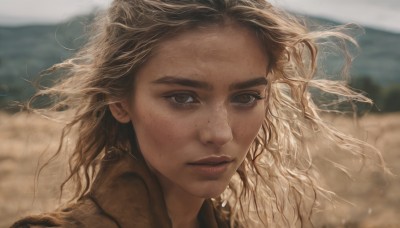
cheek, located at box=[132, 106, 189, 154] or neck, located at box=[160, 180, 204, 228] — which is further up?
cheek, located at box=[132, 106, 189, 154]

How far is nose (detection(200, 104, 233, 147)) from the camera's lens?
2.54 metres

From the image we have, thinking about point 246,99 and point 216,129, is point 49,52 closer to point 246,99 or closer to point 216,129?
point 246,99

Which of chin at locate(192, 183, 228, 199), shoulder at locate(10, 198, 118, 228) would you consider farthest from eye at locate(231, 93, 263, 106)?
shoulder at locate(10, 198, 118, 228)

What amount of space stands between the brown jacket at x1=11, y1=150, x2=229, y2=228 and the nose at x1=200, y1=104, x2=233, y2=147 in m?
0.37

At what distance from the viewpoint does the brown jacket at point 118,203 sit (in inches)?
99.9

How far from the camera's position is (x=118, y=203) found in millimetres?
Result: 2645

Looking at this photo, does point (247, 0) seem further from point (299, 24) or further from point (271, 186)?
point (271, 186)

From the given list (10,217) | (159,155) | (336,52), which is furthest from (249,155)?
(10,217)

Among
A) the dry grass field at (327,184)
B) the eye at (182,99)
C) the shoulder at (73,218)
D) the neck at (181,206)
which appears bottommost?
the dry grass field at (327,184)

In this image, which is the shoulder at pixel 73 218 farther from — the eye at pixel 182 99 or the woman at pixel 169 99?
the eye at pixel 182 99

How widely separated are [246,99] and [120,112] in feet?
1.75

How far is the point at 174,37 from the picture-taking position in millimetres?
2619

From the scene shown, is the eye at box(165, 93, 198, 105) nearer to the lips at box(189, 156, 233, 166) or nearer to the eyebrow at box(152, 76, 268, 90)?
the eyebrow at box(152, 76, 268, 90)

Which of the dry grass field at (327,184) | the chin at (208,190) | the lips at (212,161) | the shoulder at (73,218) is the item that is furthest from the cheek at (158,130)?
the dry grass field at (327,184)
